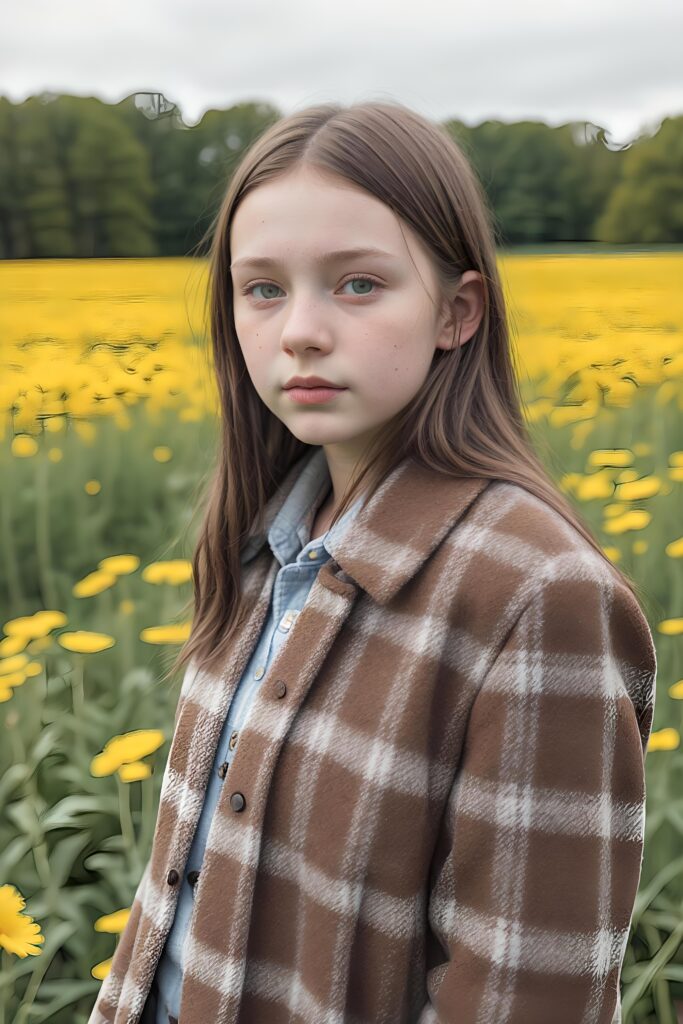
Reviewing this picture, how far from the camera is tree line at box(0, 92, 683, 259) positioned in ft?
13.0

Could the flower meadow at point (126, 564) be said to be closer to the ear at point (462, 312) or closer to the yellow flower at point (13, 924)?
the yellow flower at point (13, 924)

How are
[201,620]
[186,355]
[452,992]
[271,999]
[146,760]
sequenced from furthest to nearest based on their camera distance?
[186,355] → [146,760] → [201,620] → [271,999] → [452,992]

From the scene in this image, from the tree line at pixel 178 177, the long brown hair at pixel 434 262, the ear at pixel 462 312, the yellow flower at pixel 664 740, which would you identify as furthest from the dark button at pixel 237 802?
the tree line at pixel 178 177

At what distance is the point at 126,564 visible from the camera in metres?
1.86

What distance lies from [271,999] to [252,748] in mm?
199

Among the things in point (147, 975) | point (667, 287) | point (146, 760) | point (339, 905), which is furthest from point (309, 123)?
point (667, 287)

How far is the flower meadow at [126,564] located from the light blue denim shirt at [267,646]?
Result: 0.73ft

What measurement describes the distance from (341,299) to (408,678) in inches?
10.6

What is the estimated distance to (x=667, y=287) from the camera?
4238 mm

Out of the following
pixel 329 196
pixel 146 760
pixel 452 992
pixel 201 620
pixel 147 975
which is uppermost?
pixel 329 196

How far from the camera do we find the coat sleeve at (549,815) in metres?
0.68

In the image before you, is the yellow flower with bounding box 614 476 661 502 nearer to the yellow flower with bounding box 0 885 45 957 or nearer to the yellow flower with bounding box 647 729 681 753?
the yellow flower with bounding box 647 729 681 753

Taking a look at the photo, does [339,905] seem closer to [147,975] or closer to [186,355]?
[147,975]

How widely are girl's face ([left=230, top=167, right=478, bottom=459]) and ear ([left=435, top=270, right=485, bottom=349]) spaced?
0.02 meters
